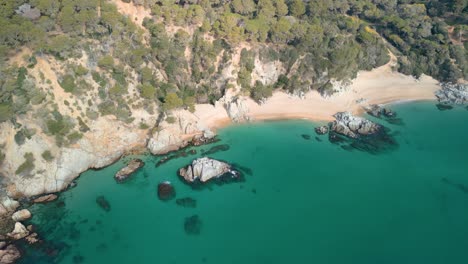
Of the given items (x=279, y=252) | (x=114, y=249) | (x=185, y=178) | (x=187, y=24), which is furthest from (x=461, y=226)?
(x=187, y=24)

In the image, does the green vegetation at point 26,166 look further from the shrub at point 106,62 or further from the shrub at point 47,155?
the shrub at point 106,62

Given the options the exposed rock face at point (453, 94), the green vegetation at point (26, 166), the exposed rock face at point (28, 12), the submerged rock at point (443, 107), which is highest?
the exposed rock face at point (28, 12)

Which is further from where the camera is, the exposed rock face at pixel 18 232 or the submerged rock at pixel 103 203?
the submerged rock at pixel 103 203

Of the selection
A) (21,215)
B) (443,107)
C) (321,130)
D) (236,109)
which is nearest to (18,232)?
(21,215)

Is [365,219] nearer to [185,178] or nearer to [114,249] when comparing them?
[185,178]

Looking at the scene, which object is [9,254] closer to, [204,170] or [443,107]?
[204,170]

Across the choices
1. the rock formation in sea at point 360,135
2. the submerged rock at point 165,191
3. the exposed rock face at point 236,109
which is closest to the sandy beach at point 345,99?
the exposed rock face at point 236,109
